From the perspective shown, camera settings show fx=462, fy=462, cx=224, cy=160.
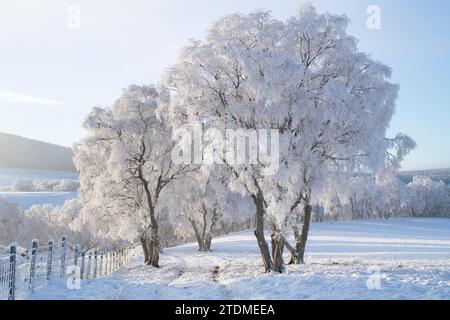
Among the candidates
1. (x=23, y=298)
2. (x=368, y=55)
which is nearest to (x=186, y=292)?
(x=23, y=298)

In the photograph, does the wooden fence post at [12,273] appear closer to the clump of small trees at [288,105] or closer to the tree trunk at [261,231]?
the clump of small trees at [288,105]

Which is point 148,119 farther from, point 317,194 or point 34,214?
point 34,214

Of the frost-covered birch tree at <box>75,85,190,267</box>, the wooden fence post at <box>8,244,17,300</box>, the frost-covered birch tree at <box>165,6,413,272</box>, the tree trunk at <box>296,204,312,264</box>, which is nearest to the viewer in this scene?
the wooden fence post at <box>8,244,17,300</box>

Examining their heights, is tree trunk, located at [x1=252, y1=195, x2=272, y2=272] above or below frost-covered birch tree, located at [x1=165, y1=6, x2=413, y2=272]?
below

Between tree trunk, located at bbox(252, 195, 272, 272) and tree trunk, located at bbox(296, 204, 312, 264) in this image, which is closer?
tree trunk, located at bbox(252, 195, 272, 272)

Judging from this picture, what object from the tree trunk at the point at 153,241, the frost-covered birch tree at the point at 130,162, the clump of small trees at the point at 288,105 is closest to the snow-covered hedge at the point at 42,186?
the frost-covered birch tree at the point at 130,162

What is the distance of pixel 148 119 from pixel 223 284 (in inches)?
529

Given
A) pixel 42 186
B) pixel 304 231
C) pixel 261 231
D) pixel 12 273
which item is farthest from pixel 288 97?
pixel 42 186

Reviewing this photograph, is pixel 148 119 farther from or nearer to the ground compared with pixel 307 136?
farther from the ground

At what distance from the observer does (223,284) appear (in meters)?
17.4

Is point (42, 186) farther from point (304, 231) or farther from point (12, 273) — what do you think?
point (12, 273)

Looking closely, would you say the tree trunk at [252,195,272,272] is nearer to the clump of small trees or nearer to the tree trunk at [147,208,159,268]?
the clump of small trees

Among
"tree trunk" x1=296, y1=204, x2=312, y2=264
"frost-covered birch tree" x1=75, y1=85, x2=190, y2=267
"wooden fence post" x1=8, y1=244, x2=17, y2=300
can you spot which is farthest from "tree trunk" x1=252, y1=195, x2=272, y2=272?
"wooden fence post" x1=8, y1=244, x2=17, y2=300

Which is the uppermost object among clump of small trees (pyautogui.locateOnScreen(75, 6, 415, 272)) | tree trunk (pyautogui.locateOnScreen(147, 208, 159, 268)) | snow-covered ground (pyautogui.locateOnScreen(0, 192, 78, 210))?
clump of small trees (pyautogui.locateOnScreen(75, 6, 415, 272))
